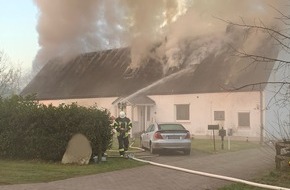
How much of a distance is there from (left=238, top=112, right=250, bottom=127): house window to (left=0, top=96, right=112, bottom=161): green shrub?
13918 mm

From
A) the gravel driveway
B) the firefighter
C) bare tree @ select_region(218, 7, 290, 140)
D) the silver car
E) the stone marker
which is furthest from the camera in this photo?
the silver car

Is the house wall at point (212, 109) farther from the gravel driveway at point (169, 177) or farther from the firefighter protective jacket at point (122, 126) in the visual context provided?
the firefighter protective jacket at point (122, 126)

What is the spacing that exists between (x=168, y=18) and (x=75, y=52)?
Result: 13.9m

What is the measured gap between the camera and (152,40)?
3528cm

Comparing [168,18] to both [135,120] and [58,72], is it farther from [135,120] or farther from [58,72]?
[58,72]

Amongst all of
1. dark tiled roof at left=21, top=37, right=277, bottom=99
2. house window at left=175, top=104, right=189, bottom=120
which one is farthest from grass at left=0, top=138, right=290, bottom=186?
house window at left=175, top=104, right=189, bottom=120

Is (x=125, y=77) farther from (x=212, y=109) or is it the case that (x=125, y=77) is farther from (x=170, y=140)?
(x=170, y=140)

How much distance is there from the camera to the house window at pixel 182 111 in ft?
101

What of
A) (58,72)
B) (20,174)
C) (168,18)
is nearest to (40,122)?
(20,174)

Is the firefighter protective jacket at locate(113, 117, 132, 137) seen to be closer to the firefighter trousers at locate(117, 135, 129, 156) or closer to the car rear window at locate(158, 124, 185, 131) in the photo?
the firefighter trousers at locate(117, 135, 129, 156)

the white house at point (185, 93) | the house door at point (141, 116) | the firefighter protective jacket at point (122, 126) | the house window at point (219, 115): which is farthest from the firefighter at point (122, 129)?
the house door at point (141, 116)

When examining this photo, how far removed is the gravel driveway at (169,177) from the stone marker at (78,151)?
2249 mm

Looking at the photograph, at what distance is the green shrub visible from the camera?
15.7 meters

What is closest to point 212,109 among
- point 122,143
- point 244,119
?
point 244,119
